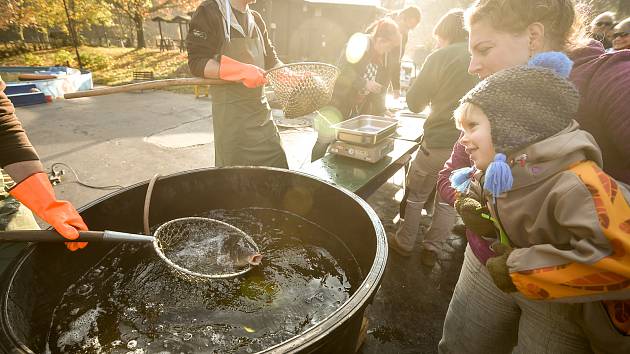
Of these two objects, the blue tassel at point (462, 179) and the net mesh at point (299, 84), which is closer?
the blue tassel at point (462, 179)

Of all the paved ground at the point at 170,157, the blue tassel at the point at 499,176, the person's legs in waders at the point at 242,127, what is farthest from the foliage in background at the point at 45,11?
the blue tassel at the point at 499,176

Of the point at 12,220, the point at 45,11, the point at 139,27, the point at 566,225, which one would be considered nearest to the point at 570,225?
the point at 566,225

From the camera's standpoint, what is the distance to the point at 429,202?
4715 millimetres

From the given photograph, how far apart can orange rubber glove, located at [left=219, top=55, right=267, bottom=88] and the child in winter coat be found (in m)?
1.54

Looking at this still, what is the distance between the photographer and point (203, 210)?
2281 mm

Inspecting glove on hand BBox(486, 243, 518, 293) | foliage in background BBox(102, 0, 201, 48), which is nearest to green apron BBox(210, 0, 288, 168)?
glove on hand BBox(486, 243, 518, 293)

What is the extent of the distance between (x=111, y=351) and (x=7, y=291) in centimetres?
46

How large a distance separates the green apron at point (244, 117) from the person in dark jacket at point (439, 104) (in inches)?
56.4

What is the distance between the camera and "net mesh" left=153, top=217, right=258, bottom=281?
5.55 ft

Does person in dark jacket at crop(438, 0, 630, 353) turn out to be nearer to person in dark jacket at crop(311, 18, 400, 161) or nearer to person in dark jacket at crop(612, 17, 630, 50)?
person in dark jacket at crop(311, 18, 400, 161)

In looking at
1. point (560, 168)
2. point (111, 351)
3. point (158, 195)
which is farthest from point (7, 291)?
point (560, 168)

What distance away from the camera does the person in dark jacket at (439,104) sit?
101 inches

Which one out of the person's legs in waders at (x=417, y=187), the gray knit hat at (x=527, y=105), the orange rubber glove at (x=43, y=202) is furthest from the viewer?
the person's legs in waders at (x=417, y=187)

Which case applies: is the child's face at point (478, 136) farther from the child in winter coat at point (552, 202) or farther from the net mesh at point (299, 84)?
the net mesh at point (299, 84)
